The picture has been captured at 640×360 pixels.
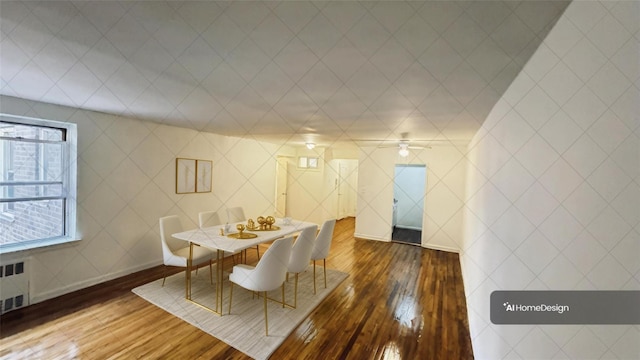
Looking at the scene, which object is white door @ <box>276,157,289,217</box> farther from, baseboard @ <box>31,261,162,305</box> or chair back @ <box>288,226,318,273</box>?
chair back @ <box>288,226,318,273</box>

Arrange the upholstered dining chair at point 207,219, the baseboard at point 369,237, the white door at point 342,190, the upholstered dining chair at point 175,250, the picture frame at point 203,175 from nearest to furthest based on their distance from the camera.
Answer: the upholstered dining chair at point 175,250 → the upholstered dining chair at point 207,219 → the picture frame at point 203,175 → the baseboard at point 369,237 → the white door at point 342,190

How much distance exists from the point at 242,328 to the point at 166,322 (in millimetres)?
752

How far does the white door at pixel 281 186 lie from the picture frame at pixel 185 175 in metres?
2.65

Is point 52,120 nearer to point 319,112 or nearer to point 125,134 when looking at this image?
point 125,134

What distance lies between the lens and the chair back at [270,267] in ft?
8.13

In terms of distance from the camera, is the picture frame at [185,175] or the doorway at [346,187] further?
the doorway at [346,187]

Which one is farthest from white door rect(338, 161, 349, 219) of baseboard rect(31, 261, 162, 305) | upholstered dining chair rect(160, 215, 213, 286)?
baseboard rect(31, 261, 162, 305)

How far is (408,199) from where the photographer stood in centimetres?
772

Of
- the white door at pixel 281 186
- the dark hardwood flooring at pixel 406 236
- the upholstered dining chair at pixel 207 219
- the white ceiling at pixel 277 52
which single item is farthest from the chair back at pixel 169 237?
the dark hardwood flooring at pixel 406 236

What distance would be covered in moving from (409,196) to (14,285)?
7.64 meters

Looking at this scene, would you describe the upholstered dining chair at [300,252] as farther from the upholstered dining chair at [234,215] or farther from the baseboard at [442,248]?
the baseboard at [442,248]

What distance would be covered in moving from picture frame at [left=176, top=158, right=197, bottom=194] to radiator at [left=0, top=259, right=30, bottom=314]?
1.91 m

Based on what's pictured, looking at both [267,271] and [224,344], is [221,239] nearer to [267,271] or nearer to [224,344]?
[267,271]

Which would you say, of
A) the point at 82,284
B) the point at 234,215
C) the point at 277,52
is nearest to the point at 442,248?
the point at 234,215
